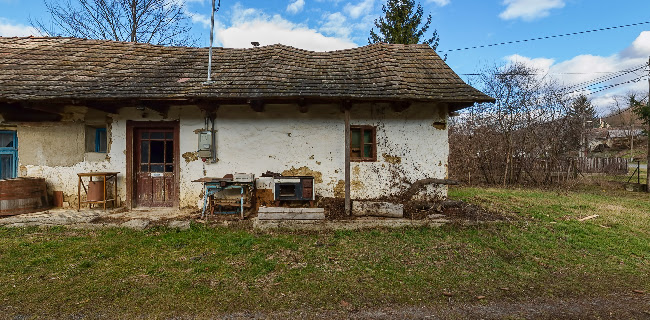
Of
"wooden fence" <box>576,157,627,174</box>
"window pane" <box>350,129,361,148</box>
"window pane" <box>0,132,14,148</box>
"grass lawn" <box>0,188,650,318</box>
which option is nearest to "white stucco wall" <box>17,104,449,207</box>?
"window pane" <box>350,129,361,148</box>

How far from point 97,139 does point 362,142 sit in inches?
262

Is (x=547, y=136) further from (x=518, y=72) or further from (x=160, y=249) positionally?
(x=160, y=249)

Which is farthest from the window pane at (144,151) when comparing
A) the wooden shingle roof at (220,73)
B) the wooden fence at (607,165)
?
the wooden fence at (607,165)

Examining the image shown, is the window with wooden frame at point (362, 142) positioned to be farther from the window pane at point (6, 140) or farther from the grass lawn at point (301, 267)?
the window pane at point (6, 140)

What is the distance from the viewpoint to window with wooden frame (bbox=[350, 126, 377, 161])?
693 centimetres

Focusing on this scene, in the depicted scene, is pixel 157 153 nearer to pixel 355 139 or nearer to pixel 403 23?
pixel 355 139

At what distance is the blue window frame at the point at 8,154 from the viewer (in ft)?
22.4

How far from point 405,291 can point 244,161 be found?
489 centimetres

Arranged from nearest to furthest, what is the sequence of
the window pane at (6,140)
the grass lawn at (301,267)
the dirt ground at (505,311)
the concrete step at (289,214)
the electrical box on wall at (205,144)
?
the dirt ground at (505,311) → the grass lawn at (301,267) → the concrete step at (289,214) → the electrical box on wall at (205,144) → the window pane at (6,140)

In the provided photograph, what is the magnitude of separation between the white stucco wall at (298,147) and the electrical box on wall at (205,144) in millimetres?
236

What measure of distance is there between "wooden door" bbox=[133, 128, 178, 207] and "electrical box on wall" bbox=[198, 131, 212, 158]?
86 centimetres

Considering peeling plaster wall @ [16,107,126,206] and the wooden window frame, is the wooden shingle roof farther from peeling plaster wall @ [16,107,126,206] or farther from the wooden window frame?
the wooden window frame

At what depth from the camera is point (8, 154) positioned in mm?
6832

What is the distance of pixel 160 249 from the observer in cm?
448
